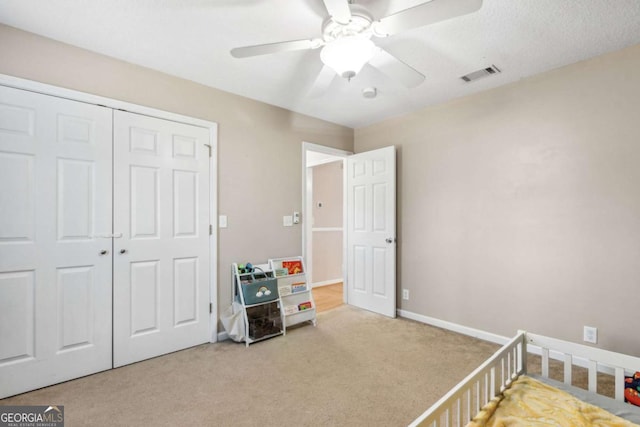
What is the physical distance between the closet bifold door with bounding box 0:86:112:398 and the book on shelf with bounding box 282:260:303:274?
161cm

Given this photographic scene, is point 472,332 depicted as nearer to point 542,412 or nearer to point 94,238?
point 542,412

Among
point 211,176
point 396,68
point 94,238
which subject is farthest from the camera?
point 211,176

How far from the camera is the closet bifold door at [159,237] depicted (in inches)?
95.4

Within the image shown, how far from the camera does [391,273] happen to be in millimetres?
3578

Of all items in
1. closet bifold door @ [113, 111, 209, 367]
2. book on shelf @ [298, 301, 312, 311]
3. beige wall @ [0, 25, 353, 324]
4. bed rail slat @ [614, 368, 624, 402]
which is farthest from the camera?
book on shelf @ [298, 301, 312, 311]

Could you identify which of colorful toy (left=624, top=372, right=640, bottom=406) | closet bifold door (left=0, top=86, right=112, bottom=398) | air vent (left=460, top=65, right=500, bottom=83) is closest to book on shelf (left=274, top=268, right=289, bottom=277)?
closet bifold door (left=0, top=86, right=112, bottom=398)

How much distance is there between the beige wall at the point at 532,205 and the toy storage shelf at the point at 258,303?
1.53 metres

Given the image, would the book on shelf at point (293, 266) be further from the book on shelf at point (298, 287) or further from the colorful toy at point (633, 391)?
the colorful toy at point (633, 391)

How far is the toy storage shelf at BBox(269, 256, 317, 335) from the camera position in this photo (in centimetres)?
322

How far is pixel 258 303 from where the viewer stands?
2941 millimetres

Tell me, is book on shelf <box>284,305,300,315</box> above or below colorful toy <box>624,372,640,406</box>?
below

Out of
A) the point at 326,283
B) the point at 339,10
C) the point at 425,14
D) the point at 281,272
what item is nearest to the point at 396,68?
the point at 425,14

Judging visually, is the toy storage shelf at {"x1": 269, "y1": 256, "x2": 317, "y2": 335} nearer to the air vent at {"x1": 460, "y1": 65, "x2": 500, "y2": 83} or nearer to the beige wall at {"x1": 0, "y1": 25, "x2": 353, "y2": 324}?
the beige wall at {"x1": 0, "y1": 25, "x2": 353, "y2": 324}

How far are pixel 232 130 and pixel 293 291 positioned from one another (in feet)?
5.85
